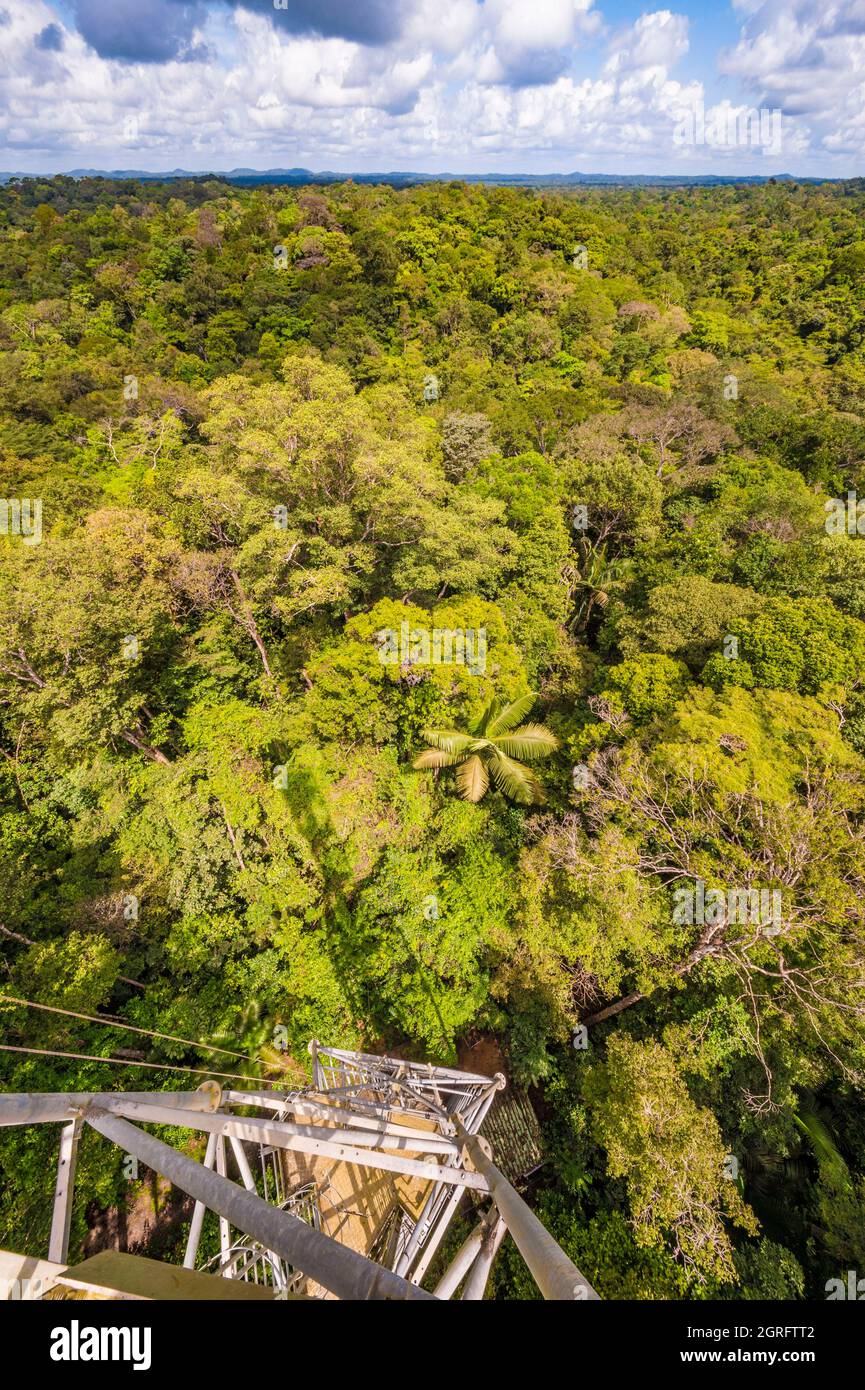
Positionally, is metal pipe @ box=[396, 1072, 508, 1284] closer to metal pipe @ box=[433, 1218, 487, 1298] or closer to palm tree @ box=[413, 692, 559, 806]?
metal pipe @ box=[433, 1218, 487, 1298]

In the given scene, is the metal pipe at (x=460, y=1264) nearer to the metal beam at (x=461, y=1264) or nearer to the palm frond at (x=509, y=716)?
the metal beam at (x=461, y=1264)

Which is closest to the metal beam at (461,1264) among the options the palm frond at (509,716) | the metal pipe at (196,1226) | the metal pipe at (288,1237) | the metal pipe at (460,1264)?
the metal pipe at (460,1264)

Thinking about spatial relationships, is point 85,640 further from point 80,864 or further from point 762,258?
point 762,258

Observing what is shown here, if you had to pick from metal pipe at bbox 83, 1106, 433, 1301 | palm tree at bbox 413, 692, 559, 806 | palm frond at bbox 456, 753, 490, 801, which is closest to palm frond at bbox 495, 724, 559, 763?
palm tree at bbox 413, 692, 559, 806

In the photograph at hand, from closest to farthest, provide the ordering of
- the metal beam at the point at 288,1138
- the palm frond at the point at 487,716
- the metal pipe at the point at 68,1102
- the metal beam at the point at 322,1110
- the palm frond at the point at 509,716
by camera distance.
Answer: the metal pipe at the point at 68,1102 < the metal beam at the point at 288,1138 < the metal beam at the point at 322,1110 < the palm frond at the point at 509,716 < the palm frond at the point at 487,716

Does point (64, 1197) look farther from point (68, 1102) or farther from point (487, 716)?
point (487, 716)

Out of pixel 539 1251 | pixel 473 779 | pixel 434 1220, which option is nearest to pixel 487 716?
pixel 473 779
